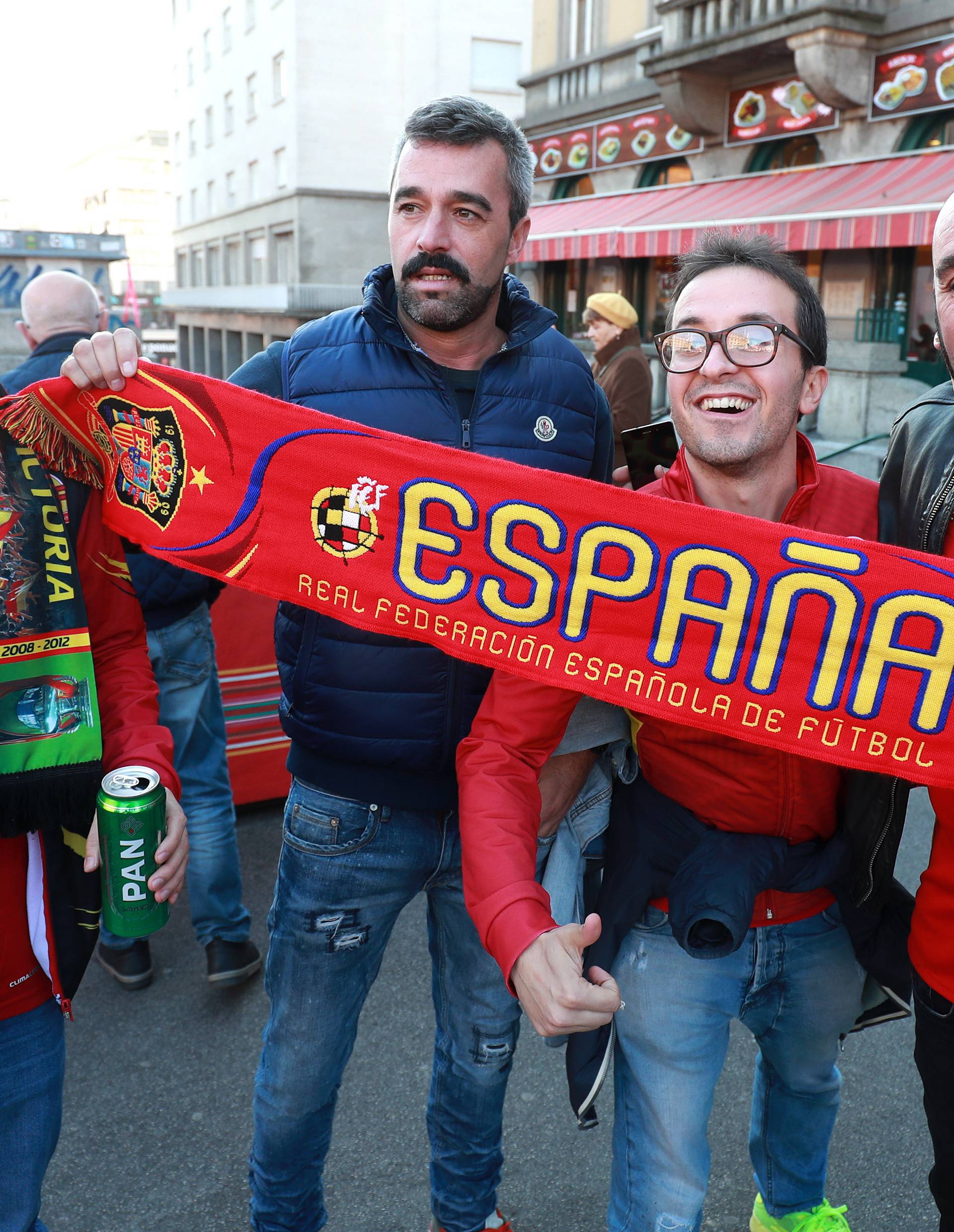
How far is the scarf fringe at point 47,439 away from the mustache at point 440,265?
79cm

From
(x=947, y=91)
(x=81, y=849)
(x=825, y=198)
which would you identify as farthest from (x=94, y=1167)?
(x=947, y=91)

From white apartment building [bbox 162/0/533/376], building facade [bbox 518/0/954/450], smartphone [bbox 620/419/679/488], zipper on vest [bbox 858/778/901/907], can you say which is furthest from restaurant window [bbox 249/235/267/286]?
zipper on vest [bbox 858/778/901/907]

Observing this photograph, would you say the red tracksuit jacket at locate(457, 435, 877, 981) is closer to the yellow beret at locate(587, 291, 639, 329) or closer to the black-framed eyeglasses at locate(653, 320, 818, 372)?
the black-framed eyeglasses at locate(653, 320, 818, 372)

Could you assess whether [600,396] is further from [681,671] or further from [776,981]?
[776,981]

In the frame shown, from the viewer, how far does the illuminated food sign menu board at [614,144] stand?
51.0 feet

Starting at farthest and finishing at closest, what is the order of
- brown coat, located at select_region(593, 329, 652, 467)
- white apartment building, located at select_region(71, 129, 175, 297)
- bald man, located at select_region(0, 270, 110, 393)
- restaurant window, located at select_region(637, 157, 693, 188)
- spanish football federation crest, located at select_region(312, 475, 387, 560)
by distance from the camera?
white apartment building, located at select_region(71, 129, 175, 297) → restaurant window, located at select_region(637, 157, 693, 188) → brown coat, located at select_region(593, 329, 652, 467) → bald man, located at select_region(0, 270, 110, 393) → spanish football federation crest, located at select_region(312, 475, 387, 560)

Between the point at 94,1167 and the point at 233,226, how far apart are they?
37.1 m

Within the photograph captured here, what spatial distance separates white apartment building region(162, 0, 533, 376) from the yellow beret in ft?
76.3

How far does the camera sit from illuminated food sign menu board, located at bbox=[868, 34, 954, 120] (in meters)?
11.3

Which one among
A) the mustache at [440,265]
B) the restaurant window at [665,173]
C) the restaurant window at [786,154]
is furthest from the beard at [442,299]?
the restaurant window at [665,173]

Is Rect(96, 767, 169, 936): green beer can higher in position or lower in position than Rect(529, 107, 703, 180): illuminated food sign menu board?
lower

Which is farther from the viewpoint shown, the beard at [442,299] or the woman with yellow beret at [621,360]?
the woman with yellow beret at [621,360]

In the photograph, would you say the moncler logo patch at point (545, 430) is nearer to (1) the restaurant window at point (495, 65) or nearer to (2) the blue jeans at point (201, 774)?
(2) the blue jeans at point (201, 774)

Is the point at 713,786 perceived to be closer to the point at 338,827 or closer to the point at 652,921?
the point at 652,921
